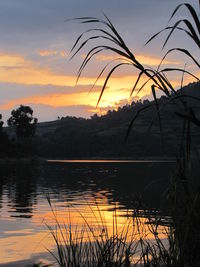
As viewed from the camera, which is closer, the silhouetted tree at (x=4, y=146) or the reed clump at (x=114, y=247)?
the reed clump at (x=114, y=247)

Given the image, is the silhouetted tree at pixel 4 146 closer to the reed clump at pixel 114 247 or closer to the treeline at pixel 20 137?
the treeline at pixel 20 137

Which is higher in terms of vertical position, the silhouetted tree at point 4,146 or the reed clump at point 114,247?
the silhouetted tree at point 4,146

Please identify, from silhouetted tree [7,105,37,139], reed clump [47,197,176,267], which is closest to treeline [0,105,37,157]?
silhouetted tree [7,105,37,139]

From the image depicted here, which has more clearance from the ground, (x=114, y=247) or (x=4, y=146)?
(x=4, y=146)

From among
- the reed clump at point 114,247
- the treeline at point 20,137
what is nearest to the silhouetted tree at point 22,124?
the treeline at point 20,137

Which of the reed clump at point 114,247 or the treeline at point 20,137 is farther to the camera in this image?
the treeline at point 20,137

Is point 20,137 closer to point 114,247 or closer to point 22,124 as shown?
point 22,124

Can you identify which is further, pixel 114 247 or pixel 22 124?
pixel 22 124

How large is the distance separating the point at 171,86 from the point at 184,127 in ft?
1.53

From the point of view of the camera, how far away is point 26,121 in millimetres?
169375

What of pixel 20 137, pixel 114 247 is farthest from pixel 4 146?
pixel 114 247

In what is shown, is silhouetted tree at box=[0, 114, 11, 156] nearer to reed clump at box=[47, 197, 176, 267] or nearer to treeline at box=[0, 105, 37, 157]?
treeline at box=[0, 105, 37, 157]

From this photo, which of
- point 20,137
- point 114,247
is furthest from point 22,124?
point 114,247

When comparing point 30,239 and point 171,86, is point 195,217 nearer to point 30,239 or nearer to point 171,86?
point 171,86
